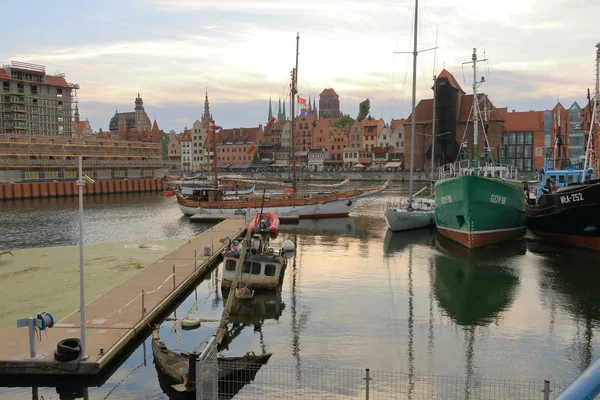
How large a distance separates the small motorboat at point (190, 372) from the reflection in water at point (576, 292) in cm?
967

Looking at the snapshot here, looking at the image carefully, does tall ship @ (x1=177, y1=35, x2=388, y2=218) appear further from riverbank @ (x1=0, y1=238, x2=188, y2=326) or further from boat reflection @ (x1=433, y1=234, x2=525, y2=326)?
boat reflection @ (x1=433, y1=234, x2=525, y2=326)

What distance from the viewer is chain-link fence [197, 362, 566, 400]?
43.2 ft

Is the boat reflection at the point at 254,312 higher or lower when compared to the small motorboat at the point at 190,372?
lower

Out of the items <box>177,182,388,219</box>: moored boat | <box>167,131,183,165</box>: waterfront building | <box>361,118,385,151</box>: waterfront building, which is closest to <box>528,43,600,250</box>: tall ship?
<box>177,182,388,219</box>: moored boat

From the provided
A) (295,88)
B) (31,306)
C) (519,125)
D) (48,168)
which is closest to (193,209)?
(295,88)

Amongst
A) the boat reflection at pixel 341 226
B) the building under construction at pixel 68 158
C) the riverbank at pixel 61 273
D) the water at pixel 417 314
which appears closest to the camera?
the water at pixel 417 314

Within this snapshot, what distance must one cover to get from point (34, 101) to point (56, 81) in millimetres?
8332

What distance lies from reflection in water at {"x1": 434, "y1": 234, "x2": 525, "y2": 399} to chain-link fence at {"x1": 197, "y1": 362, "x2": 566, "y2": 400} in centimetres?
52

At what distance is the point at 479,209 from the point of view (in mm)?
33812

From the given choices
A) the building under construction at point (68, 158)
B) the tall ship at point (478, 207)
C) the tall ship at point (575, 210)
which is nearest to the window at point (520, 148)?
the building under construction at point (68, 158)

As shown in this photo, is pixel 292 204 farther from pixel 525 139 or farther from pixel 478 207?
pixel 525 139

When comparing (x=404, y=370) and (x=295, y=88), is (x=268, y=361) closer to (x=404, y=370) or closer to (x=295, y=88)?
(x=404, y=370)

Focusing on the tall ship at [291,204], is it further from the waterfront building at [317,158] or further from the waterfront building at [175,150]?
the waterfront building at [175,150]

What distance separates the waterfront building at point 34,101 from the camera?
123062 mm
